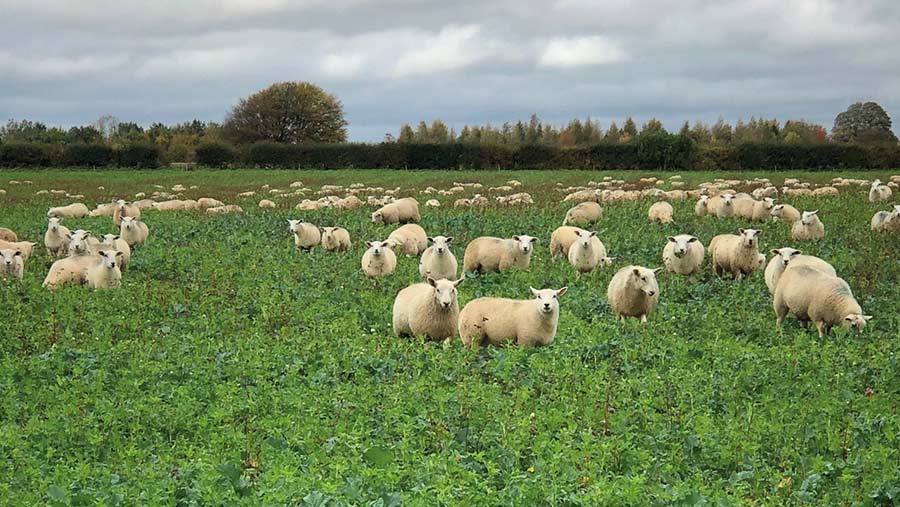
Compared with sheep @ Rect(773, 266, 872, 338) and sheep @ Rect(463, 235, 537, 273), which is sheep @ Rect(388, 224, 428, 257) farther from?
sheep @ Rect(773, 266, 872, 338)

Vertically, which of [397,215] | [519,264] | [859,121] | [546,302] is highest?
[859,121]

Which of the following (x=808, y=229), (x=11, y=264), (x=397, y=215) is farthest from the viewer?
(x=397, y=215)

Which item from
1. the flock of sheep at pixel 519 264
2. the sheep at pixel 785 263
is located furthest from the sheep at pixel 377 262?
the sheep at pixel 785 263

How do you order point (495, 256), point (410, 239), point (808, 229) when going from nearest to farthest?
point (495, 256) < point (410, 239) < point (808, 229)

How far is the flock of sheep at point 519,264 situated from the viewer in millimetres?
12359

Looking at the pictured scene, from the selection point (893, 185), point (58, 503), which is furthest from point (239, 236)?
point (893, 185)

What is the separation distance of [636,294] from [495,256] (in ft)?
16.7

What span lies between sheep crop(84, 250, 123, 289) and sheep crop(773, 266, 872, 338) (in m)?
11.1

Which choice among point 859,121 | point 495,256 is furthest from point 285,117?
point 495,256

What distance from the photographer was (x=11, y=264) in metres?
16.9

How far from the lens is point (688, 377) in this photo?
9859mm

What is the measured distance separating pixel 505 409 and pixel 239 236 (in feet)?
52.4

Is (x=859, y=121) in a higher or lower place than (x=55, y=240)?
higher

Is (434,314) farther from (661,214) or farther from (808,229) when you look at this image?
(661,214)
